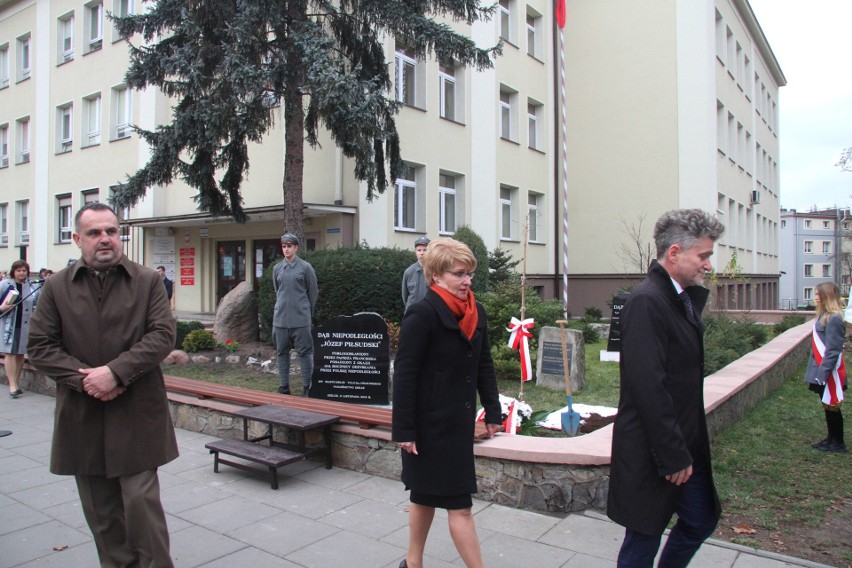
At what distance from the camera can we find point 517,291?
32.3 ft

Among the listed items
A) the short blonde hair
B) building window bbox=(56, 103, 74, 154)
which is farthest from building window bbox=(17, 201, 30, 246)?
the short blonde hair

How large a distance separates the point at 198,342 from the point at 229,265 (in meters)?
6.98

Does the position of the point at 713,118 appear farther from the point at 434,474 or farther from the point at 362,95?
the point at 434,474

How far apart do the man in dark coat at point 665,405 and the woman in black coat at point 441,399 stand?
74 cm

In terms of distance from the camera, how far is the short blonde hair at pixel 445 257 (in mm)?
3250

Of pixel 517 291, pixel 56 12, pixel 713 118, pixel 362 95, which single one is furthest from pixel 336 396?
pixel 56 12

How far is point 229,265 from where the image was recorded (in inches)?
732

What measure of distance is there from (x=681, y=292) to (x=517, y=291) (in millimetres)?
6994

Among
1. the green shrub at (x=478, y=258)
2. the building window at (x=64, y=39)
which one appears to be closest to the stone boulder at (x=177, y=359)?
the green shrub at (x=478, y=258)

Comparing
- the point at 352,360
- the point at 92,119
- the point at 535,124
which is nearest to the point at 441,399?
the point at 352,360

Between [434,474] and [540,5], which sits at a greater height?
[540,5]

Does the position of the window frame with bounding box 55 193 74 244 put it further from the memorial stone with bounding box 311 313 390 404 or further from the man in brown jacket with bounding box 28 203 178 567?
the man in brown jacket with bounding box 28 203 178 567

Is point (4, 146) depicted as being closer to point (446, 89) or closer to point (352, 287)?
point (446, 89)

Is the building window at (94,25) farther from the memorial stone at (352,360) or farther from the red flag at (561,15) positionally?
the memorial stone at (352,360)
